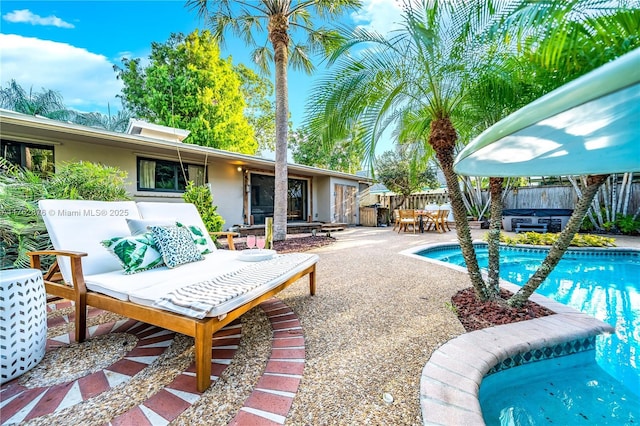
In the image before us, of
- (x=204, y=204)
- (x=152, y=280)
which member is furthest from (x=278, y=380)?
(x=204, y=204)

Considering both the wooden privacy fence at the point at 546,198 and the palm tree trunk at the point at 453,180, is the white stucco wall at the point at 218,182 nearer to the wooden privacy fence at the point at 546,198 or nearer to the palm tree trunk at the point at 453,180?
the palm tree trunk at the point at 453,180

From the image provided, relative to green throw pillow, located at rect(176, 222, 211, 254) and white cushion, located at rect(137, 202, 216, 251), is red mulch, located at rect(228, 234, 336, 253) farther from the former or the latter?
green throw pillow, located at rect(176, 222, 211, 254)

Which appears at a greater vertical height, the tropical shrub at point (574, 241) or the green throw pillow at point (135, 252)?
the green throw pillow at point (135, 252)

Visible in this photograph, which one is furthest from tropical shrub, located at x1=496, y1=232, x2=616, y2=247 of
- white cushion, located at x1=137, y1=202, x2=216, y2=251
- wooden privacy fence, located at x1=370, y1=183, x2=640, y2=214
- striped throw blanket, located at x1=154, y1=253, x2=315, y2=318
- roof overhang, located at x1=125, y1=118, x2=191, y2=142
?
roof overhang, located at x1=125, y1=118, x2=191, y2=142

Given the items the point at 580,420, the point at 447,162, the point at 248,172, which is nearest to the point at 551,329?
the point at 580,420

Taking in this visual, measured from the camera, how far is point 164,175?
7602mm

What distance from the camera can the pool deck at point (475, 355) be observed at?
1.42 meters

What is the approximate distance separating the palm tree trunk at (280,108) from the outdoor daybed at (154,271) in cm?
335

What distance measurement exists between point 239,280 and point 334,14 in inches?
291

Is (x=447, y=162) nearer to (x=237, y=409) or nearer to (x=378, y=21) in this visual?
(x=378, y=21)

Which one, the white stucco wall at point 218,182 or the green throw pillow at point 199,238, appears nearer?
the green throw pillow at point 199,238

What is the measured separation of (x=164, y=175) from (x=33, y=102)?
1327cm

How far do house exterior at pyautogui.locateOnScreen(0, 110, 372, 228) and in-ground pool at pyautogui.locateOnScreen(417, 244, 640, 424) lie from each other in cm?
590

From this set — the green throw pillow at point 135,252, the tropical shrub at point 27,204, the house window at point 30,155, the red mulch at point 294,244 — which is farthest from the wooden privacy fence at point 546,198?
the house window at point 30,155
